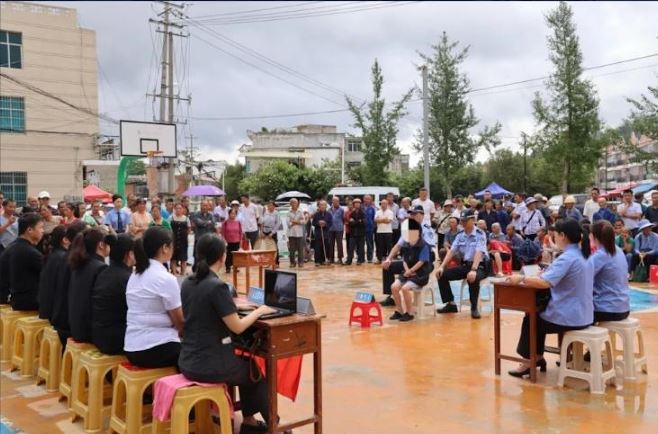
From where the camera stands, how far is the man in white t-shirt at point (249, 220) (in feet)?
41.8

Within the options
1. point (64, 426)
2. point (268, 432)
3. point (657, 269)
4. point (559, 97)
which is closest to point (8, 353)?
point (64, 426)

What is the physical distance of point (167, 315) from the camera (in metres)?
3.77

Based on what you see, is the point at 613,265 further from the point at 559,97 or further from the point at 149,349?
the point at 559,97

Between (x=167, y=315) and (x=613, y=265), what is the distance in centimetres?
360

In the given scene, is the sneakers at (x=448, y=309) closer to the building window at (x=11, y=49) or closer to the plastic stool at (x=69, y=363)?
the plastic stool at (x=69, y=363)

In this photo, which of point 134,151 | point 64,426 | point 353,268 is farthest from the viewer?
point 134,151

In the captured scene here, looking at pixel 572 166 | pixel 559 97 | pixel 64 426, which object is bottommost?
pixel 64 426

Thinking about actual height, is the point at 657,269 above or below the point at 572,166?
below

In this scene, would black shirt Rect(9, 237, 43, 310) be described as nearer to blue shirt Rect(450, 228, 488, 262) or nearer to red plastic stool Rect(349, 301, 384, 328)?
red plastic stool Rect(349, 301, 384, 328)

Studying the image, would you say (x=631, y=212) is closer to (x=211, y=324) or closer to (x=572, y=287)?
(x=572, y=287)

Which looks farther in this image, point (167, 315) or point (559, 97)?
point (559, 97)

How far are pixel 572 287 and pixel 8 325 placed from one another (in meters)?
5.29

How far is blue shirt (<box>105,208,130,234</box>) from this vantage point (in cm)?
1040

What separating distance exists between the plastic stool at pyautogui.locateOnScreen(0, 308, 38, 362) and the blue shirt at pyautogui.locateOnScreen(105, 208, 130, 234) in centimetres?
444
